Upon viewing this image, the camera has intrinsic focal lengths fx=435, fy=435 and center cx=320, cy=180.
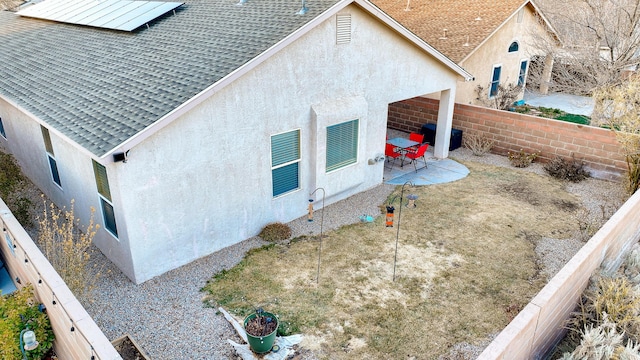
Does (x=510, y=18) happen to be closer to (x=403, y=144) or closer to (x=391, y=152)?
(x=403, y=144)

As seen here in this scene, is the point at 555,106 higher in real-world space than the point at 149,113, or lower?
lower

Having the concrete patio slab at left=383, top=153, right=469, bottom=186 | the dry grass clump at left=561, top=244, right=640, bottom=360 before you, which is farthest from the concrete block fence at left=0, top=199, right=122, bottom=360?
the concrete patio slab at left=383, top=153, right=469, bottom=186

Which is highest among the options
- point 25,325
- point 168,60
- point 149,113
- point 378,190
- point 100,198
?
point 168,60

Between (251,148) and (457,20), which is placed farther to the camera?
(457,20)

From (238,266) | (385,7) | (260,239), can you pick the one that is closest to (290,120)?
(260,239)

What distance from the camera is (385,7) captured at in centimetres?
2453

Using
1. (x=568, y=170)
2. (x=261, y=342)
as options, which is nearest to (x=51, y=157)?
(x=261, y=342)

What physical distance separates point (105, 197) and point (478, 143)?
12519 mm

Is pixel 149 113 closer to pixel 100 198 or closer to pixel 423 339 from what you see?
pixel 100 198

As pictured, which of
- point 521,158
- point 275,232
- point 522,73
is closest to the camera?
point 275,232

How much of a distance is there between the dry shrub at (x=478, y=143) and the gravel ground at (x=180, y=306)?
5.80 metres

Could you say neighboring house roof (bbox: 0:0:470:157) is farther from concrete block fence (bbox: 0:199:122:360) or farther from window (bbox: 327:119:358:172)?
window (bbox: 327:119:358:172)

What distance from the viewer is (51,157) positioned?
10.3 m

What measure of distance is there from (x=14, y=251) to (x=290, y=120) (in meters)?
5.65
